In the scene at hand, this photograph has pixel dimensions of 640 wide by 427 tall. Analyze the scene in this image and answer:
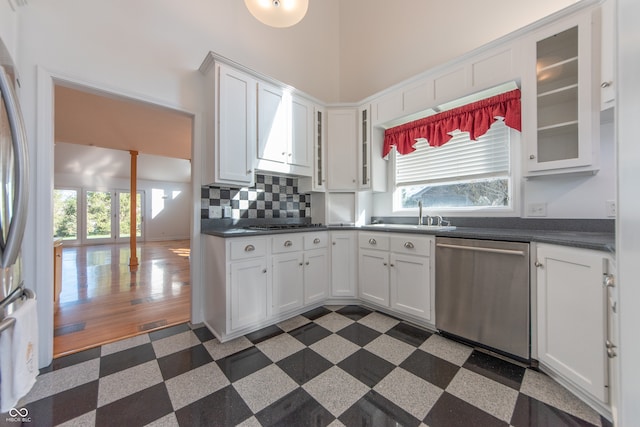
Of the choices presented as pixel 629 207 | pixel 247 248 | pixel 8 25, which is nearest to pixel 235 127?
pixel 247 248

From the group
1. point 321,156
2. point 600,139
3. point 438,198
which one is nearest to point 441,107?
point 438,198

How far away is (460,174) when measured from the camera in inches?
95.7

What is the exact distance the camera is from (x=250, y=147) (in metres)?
2.28

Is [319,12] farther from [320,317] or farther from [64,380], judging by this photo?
[64,380]

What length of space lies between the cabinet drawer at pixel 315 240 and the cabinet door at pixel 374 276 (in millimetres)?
398

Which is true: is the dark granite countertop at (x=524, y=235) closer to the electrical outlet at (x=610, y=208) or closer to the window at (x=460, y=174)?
the electrical outlet at (x=610, y=208)

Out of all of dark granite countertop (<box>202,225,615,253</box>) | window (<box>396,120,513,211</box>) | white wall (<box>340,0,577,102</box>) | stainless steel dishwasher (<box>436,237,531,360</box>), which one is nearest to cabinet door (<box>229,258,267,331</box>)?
dark granite countertop (<box>202,225,615,253</box>)

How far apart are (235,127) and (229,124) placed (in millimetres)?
56

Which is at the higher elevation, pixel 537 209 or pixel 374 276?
pixel 537 209

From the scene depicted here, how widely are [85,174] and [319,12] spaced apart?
8.57 m

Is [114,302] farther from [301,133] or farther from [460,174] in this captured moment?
[460,174]

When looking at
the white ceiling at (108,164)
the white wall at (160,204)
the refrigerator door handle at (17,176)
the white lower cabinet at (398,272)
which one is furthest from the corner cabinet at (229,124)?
the white wall at (160,204)

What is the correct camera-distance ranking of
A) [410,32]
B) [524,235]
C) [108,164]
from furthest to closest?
[108,164], [410,32], [524,235]

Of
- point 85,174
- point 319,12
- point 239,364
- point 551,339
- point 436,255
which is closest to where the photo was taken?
point 551,339
